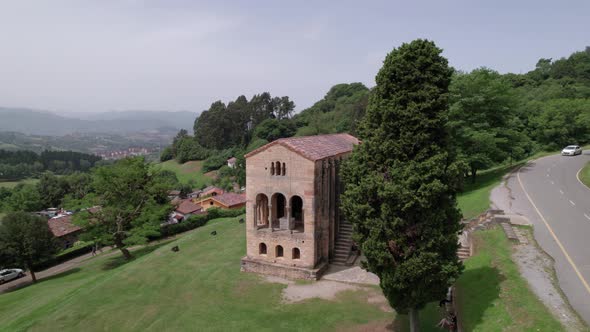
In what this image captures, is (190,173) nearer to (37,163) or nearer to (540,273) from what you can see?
(37,163)

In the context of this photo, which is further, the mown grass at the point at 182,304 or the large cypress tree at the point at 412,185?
the mown grass at the point at 182,304

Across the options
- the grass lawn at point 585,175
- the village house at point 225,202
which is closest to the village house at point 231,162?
the village house at point 225,202


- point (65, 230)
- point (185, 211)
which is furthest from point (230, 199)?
point (65, 230)

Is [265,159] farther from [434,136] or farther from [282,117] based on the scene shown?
[282,117]

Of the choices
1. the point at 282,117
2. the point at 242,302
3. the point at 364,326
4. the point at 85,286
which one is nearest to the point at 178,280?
the point at 242,302

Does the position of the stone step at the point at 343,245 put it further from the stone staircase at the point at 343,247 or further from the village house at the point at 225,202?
the village house at the point at 225,202

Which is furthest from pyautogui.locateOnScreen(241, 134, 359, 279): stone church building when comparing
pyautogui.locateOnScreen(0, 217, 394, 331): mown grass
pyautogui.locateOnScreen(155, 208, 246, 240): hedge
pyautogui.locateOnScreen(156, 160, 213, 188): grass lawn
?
pyautogui.locateOnScreen(156, 160, 213, 188): grass lawn
